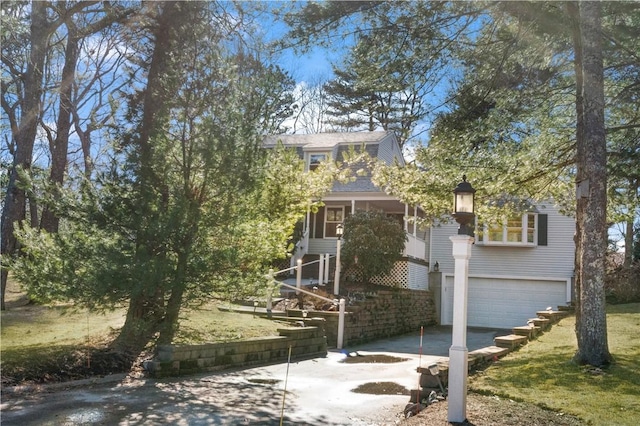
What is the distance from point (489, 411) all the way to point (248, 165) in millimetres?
4705

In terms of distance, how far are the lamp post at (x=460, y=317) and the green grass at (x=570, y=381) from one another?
110 centimetres

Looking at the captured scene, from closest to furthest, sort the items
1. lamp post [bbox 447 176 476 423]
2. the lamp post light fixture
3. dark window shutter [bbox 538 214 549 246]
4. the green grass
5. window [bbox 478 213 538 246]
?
lamp post [bbox 447 176 476 423] < the green grass < the lamp post light fixture < dark window shutter [bbox 538 214 549 246] < window [bbox 478 213 538 246]

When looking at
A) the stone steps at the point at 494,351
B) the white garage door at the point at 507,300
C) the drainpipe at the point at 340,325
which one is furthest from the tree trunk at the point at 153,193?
the white garage door at the point at 507,300

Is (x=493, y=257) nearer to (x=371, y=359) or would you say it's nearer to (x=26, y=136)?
(x=371, y=359)

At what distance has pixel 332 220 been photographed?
22.0 m

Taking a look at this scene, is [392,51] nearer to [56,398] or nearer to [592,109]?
[592,109]

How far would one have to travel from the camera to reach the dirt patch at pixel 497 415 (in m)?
5.41

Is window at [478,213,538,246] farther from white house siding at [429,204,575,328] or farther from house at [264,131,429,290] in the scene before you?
house at [264,131,429,290]

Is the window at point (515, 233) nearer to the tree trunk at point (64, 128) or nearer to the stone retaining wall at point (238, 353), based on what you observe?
the stone retaining wall at point (238, 353)

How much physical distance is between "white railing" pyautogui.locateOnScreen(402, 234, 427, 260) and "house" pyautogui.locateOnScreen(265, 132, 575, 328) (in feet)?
0.12

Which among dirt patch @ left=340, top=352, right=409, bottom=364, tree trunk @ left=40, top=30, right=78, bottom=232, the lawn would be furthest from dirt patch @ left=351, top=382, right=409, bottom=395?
tree trunk @ left=40, top=30, right=78, bottom=232

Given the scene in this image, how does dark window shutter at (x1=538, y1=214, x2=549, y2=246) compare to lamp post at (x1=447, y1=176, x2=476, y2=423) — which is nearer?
lamp post at (x1=447, y1=176, x2=476, y2=423)

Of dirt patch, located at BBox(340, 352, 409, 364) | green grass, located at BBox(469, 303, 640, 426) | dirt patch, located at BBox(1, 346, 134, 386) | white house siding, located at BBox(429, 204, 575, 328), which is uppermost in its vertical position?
white house siding, located at BBox(429, 204, 575, 328)

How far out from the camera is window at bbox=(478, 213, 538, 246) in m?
20.5
